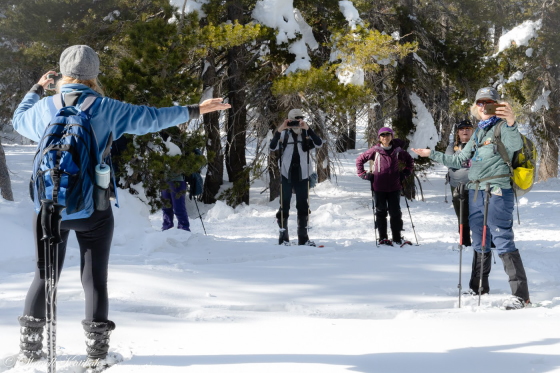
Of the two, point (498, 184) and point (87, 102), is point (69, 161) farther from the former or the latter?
point (498, 184)

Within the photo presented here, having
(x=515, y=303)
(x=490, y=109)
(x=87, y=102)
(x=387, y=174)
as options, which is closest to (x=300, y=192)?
(x=387, y=174)

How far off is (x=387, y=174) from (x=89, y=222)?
596 cm

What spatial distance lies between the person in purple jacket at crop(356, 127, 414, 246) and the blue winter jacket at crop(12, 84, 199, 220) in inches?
210

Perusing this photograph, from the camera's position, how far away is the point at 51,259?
9.77 ft

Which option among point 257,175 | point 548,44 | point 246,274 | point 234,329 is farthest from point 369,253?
point 548,44

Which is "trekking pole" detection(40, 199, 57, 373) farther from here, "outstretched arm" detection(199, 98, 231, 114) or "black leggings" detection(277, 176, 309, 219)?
"black leggings" detection(277, 176, 309, 219)

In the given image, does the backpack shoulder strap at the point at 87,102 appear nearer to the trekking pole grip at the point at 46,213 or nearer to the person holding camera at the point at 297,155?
the trekking pole grip at the point at 46,213

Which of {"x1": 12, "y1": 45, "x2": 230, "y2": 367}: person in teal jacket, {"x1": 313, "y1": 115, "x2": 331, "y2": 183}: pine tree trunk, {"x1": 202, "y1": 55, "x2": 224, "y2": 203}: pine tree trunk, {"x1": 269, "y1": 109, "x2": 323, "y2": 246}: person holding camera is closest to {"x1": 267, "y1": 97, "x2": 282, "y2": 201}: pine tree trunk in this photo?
{"x1": 313, "y1": 115, "x2": 331, "y2": 183}: pine tree trunk

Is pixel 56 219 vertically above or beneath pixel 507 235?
above

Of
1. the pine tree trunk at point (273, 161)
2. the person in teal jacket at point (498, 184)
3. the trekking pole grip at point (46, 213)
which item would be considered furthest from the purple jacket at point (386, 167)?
the trekking pole grip at point (46, 213)

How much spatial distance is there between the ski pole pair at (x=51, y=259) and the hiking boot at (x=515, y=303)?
3505 millimetres

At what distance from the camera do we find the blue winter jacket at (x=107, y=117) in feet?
10.0

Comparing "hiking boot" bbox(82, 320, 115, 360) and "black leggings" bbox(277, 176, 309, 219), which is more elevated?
"black leggings" bbox(277, 176, 309, 219)

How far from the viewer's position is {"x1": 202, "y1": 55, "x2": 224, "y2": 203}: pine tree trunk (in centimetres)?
1333
